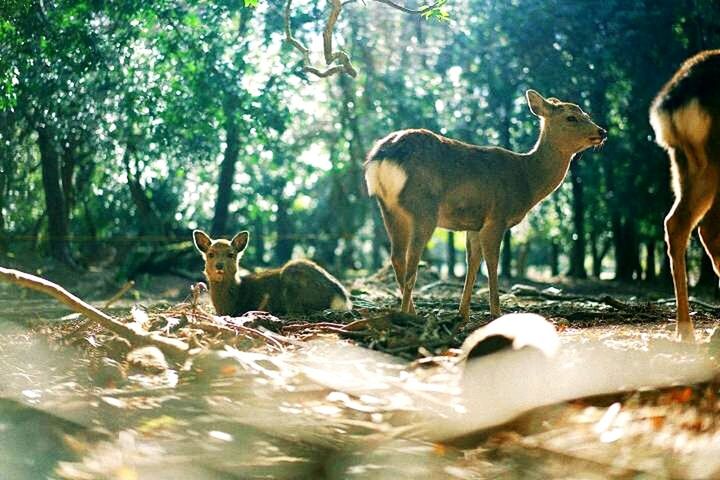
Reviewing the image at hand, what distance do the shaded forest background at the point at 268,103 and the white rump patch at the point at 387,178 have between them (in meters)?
2.48

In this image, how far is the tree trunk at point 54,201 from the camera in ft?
42.2

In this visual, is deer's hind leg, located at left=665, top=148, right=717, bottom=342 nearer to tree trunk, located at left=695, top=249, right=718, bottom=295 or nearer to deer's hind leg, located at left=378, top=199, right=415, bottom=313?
deer's hind leg, located at left=378, top=199, right=415, bottom=313

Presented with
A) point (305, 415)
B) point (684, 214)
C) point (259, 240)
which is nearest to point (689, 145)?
point (684, 214)

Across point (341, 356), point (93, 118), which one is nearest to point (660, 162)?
point (93, 118)

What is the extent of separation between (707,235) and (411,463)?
12.4ft

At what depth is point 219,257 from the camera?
8.68 metres

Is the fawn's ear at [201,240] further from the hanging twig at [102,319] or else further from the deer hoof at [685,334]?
the deer hoof at [685,334]

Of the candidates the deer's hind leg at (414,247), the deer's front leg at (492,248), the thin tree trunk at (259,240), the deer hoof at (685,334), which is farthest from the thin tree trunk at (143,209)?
the deer hoof at (685,334)

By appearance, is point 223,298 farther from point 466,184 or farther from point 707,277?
point 707,277

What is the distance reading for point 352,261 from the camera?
97.1ft

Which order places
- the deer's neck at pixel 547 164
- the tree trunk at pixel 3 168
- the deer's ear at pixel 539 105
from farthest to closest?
the tree trunk at pixel 3 168 → the deer's ear at pixel 539 105 → the deer's neck at pixel 547 164

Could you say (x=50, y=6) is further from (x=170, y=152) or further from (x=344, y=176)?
(x=344, y=176)

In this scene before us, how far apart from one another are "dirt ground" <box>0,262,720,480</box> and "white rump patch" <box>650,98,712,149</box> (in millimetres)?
1422

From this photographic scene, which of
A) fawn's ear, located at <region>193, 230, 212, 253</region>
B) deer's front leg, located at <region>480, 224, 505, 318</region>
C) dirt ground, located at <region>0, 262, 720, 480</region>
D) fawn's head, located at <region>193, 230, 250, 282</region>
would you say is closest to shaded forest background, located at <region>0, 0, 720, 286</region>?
deer's front leg, located at <region>480, 224, 505, 318</region>
